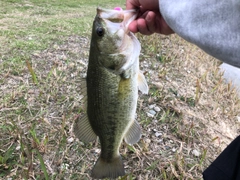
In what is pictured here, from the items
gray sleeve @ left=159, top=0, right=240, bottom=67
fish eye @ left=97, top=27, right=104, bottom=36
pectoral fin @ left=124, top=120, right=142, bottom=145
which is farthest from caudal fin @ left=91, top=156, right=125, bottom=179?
gray sleeve @ left=159, top=0, right=240, bottom=67

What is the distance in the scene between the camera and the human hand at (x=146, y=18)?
5.86ft

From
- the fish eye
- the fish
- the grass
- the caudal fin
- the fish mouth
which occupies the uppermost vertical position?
the fish mouth

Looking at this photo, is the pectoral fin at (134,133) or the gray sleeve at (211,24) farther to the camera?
the pectoral fin at (134,133)

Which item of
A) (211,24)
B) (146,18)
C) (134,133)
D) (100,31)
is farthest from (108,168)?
(211,24)

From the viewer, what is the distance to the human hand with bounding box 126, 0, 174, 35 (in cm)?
179

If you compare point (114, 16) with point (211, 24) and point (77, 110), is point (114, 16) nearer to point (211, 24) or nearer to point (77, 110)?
point (211, 24)

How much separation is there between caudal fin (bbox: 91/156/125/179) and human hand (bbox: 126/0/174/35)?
80cm

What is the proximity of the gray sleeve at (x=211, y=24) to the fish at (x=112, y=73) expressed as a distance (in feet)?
1.32

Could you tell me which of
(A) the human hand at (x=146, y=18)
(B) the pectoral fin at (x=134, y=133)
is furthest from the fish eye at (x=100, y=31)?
(B) the pectoral fin at (x=134, y=133)

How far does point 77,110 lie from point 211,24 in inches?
74.4

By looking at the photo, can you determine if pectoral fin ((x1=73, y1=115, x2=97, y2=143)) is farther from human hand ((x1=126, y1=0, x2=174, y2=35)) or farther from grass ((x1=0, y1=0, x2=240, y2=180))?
human hand ((x1=126, y1=0, x2=174, y2=35))

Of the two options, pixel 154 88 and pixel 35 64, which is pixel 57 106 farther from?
pixel 154 88

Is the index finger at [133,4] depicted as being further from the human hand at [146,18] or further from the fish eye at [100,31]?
the fish eye at [100,31]

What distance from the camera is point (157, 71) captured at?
3795 millimetres
